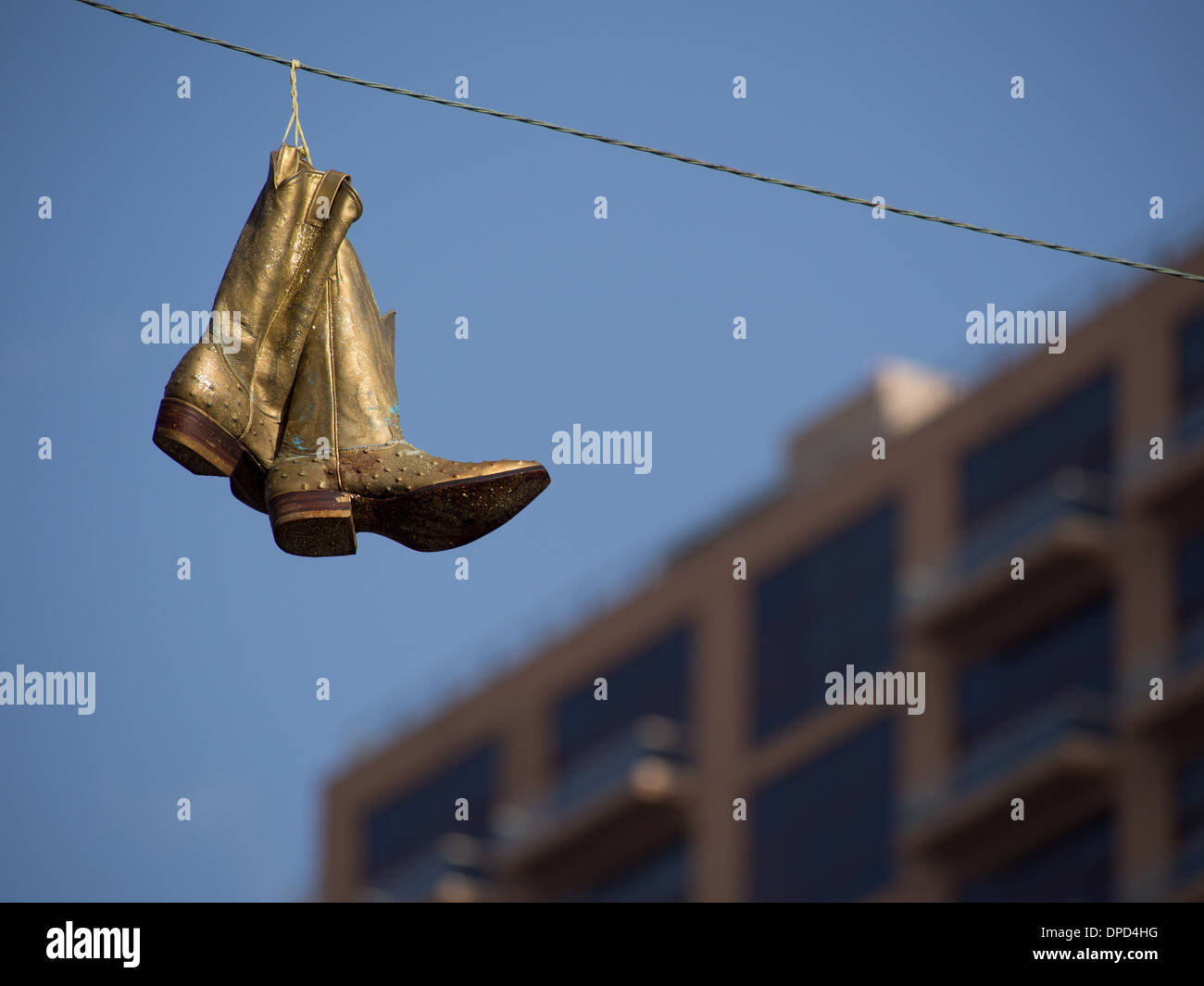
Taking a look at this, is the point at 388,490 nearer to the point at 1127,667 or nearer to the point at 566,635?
the point at 1127,667

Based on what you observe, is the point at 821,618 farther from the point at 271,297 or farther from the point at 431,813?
the point at 271,297

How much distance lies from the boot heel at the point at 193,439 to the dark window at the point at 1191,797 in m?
28.6

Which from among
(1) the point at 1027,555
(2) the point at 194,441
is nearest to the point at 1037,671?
(1) the point at 1027,555

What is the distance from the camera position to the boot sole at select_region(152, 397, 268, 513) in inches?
392

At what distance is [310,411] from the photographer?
10.4 meters

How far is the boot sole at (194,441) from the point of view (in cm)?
995

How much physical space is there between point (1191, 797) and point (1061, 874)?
8.01 feet

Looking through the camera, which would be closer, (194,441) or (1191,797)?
(194,441)

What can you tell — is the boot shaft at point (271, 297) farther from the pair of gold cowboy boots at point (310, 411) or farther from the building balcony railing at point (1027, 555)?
the building balcony railing at point (1027, 555)

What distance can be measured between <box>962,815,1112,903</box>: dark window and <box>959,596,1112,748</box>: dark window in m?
2.12

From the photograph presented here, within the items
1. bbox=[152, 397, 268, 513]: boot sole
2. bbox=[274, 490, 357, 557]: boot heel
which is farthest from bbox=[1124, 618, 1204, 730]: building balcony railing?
bbox=[152, 397, 268, 513]: boot sole

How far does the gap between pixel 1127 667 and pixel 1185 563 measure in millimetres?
1703
